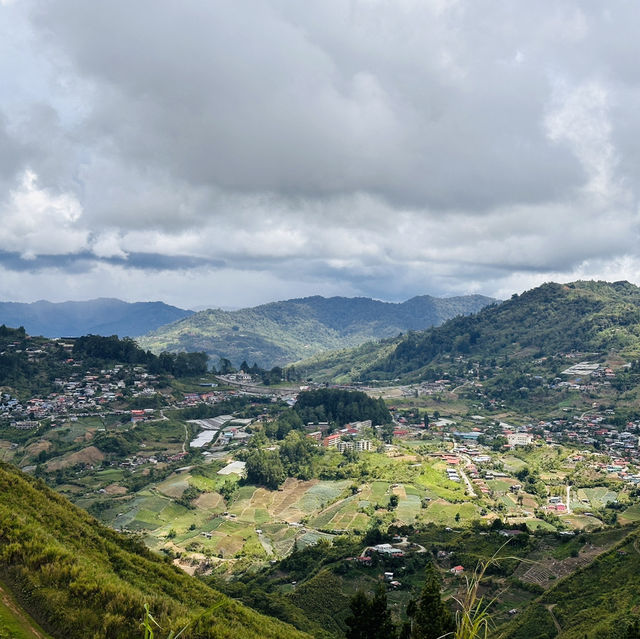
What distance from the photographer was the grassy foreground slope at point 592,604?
76.4 feet

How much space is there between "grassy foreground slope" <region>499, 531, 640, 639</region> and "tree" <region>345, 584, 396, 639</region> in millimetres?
8989

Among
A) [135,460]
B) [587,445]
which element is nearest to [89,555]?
[135,460]

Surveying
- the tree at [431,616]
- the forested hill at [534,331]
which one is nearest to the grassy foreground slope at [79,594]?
the tree at [431,616]

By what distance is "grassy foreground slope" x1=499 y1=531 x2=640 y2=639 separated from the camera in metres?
23.3

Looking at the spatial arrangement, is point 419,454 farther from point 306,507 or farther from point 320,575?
point 320,575

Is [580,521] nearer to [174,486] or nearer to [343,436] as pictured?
[343,436]

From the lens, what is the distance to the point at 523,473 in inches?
2682

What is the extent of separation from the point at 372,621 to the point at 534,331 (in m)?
155

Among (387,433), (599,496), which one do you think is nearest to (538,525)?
(599,496)

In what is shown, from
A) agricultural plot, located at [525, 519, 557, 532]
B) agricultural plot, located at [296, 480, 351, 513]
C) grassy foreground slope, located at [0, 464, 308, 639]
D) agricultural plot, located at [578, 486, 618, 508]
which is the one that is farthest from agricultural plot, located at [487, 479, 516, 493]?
grassy foreground slope, located at [0, 464, 308, 639]

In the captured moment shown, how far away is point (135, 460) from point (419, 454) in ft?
139

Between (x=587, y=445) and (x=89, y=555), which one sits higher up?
(x=89, y=555)

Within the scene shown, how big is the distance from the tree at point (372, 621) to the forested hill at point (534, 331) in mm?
129102

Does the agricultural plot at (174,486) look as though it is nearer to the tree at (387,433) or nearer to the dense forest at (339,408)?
the dense forest at (339,408)
